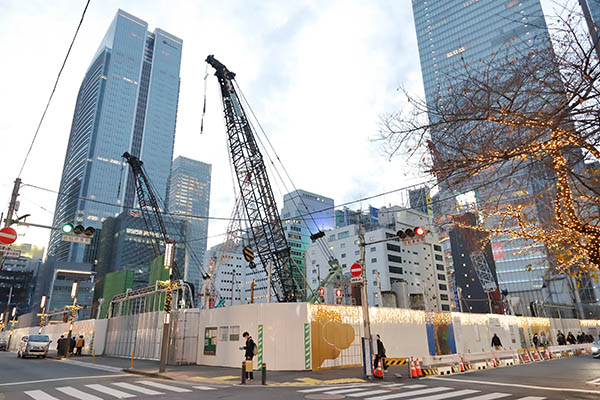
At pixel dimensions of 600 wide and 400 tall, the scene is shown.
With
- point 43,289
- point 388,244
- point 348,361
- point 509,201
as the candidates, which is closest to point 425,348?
point 348,361

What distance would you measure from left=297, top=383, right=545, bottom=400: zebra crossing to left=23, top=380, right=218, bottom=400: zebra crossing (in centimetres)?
443

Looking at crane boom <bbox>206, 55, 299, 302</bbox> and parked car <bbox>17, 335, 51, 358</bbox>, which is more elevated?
crane boom <bbox>206, 55, 299, 302</bbox>

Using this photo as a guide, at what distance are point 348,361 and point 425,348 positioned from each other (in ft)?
26.3

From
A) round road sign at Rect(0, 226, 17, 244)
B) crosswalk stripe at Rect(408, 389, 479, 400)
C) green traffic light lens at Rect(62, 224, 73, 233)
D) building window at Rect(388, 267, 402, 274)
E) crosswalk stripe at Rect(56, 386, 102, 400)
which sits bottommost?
crosswalk stripe at Rect(408, 389, 479, 400)

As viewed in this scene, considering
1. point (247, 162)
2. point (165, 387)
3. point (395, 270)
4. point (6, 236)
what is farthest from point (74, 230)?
point (395, 270)

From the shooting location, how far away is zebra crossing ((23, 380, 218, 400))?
1070cm

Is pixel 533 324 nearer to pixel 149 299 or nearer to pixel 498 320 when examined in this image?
pixel 498 320

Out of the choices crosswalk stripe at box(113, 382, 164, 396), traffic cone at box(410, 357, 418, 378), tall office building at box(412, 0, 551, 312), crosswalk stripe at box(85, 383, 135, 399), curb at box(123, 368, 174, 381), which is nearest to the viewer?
crosswalk stripe at box(85, 383, 135, 399)

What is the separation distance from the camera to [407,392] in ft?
37.9

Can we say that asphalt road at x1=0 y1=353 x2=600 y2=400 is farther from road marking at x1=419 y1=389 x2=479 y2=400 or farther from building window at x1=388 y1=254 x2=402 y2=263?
building window at x1=388 y1=254 x2=402 y2=263

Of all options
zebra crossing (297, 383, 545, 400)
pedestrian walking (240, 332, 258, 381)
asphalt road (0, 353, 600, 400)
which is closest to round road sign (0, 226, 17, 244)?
asphalt road (0, 353, 600, 400)

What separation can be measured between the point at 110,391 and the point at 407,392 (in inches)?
383

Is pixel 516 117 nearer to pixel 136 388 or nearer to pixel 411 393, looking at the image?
pixel 411 393

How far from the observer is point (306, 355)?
60.5ft
